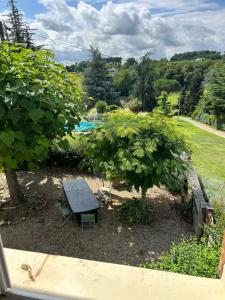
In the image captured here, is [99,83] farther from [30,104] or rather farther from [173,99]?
[30,104]

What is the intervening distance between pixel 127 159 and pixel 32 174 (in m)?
3.81

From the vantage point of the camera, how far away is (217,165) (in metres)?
10.5

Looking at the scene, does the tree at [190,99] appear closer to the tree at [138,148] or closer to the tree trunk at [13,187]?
the tree at [138,148]

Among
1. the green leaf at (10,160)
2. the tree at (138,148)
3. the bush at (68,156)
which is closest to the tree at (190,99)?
the bush at (68,156)

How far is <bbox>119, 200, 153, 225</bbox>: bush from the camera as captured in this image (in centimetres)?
502

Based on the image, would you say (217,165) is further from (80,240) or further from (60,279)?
(60,279)

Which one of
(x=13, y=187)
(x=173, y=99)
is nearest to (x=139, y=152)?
(x=13, y=187)

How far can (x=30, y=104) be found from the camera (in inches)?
126

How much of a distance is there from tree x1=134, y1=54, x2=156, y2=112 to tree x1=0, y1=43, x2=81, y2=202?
2322cm

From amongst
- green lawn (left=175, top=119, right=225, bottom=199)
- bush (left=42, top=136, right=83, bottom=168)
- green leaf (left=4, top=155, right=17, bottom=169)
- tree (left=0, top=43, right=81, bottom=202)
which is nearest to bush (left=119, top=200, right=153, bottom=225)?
green lawn (left=175, top=119, right=225, bottom=199)

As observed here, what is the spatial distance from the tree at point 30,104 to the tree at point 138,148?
0.76 meters

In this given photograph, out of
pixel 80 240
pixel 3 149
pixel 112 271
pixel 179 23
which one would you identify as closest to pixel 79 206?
pixel 80 240

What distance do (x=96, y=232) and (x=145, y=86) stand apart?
24.1 meters

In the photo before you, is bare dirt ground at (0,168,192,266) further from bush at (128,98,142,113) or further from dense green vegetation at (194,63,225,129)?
bush at (128,98,142,113)
